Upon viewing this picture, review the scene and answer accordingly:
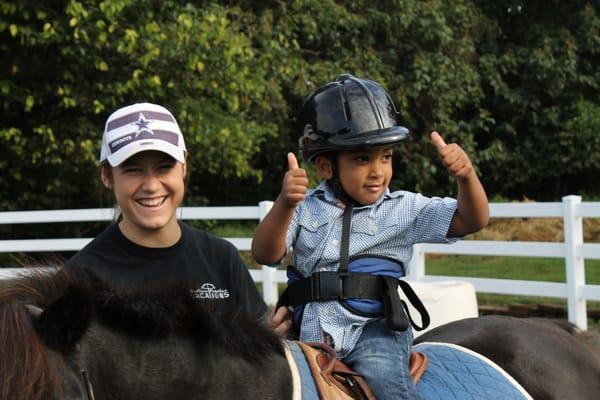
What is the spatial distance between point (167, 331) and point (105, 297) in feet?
0.62

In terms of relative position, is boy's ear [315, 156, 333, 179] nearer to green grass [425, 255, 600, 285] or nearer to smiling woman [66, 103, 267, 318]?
smiling woman [66, 103, 267, 318]

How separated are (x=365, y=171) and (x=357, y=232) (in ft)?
0.71

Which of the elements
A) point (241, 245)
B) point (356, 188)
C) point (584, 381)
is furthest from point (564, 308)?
point (356, 188)

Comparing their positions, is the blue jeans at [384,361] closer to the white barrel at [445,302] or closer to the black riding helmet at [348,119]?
the black riding helmet at [348,119]

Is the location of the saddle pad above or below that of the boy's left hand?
below

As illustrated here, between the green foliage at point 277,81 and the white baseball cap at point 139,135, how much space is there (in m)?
6.73

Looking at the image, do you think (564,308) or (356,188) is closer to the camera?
(356,188)

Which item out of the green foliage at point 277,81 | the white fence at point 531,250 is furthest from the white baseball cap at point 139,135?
the green foliage at point 277,81

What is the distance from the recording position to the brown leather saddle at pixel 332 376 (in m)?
2.64

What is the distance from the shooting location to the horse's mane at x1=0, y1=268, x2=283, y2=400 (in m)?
1.96

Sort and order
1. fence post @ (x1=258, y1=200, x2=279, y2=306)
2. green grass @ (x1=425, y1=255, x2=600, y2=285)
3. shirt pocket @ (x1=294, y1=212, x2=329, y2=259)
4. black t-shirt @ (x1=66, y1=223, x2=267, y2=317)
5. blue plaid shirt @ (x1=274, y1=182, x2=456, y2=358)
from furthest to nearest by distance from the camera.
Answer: green grass @ (x1=425, y1=255, x2=600, y2=285) < fence post @ (x1=258, y1=200, x2=279, y2=306) < shirt pocket @ (x1=294, y1=212, x2=329, y2=259) < blue plaid shirt @ (x1=274, y1=182, x2=456, y2=358) < black t-shirt @ (x1=66, y1=223, x2=267, y2=317)

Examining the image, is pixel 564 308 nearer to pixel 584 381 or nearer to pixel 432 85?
pixel 584 381

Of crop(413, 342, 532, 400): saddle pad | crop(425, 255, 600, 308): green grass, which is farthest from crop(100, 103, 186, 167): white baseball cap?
crop(425, 255, 600, 308): green grass

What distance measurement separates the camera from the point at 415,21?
19547 mm
